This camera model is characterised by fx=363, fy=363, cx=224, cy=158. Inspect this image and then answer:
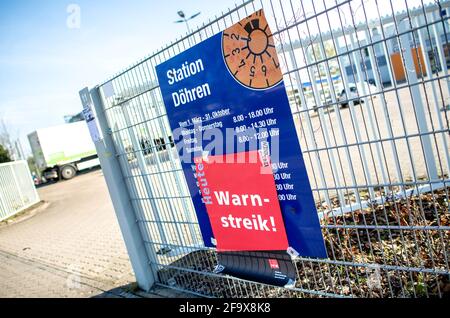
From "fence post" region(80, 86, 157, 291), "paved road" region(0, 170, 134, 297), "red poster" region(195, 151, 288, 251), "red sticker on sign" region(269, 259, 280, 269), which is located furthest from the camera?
"paved road" region(0, 170, 134, 297)

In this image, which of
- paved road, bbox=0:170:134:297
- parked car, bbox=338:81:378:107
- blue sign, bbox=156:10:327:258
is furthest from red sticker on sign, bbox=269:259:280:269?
paved road, bbox=0:170:134:297

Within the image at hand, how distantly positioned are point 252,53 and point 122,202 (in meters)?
2.49

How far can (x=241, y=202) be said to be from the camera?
3.03 meters

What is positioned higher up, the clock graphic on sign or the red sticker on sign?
the clock graphic on sign

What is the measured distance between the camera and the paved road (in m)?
5.32

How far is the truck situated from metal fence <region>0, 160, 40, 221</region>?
34.6 feet

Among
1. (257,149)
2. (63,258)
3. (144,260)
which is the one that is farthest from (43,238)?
(257,149)

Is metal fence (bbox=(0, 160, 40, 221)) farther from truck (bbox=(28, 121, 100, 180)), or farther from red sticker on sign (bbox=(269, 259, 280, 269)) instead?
red sticker on sign (bbox=(269, 259, 280, 269))

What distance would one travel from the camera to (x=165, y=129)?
3502 mm

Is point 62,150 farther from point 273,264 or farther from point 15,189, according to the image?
point 273,264

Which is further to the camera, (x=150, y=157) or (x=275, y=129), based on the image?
(x=150, y=157)

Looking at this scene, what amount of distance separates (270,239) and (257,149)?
748mm

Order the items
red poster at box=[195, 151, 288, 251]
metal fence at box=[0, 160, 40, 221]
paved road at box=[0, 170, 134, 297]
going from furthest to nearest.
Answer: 1. metal fence at box=[0, 160, 40, 221]
2. paved road at box=[0, 170, 134, 297]
3. red poster at box=[195, 151, 288, 251]
